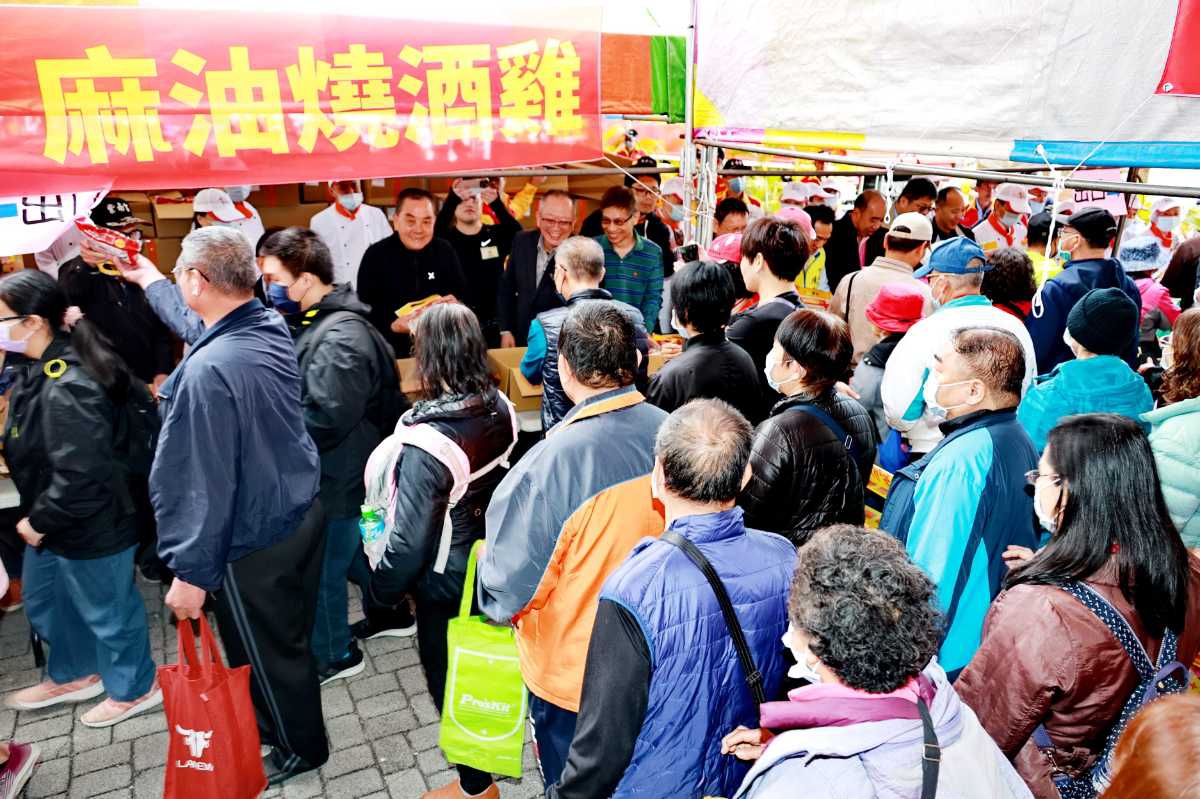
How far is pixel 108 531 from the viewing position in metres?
3.39

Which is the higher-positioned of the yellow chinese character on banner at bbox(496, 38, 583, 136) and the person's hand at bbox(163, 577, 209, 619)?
the yellow chinese character on banner at bbox(496, 38, 583, 136)

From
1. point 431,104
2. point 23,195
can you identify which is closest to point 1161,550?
point 431,104

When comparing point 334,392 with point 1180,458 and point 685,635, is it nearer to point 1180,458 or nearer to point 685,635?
point 685,635

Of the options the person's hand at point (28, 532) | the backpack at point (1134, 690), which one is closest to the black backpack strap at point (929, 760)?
the backpack at point (1134, 690)

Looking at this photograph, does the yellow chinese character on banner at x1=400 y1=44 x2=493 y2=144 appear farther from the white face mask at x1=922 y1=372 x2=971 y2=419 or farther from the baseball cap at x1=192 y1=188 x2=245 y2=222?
the baseball cap at x1=192 y1=188 x2=245 y2=222

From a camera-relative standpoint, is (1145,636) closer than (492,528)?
Yes

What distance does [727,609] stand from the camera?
1.81 m

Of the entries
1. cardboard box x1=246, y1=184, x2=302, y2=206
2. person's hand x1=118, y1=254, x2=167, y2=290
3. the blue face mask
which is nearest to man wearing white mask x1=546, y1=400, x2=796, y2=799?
the blue face mask

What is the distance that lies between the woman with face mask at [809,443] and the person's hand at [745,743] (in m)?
0.96

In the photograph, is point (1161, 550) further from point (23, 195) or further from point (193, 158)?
point (23, 195)

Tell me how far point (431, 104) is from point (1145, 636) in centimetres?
333

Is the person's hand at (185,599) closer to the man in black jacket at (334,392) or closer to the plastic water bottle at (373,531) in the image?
the plastic water bottle at (373,531)

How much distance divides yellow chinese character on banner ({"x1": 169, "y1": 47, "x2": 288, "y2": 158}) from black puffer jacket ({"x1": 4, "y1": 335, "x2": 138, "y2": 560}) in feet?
3.40

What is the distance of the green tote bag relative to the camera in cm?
261
